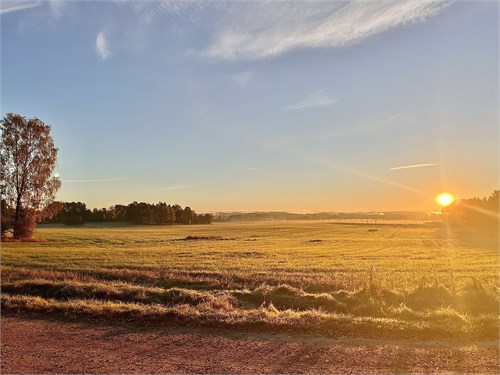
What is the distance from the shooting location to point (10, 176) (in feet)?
165

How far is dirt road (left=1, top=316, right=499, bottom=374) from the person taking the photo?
884 centimetres

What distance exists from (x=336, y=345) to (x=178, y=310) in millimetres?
5299

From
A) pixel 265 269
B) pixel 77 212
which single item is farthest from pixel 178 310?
pixel 77 212

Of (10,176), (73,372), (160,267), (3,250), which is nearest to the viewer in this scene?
(73,372)

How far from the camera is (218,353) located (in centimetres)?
984

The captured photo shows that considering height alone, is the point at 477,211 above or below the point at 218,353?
above

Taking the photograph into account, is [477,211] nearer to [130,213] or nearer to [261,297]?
[130,213]

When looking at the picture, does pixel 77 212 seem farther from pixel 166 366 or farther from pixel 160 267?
pixel 166 366

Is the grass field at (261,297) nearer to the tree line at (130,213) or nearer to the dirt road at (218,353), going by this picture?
the dirt road at (218,353)

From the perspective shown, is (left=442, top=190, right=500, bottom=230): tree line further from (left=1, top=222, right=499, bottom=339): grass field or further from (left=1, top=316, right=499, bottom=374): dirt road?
(left=1, top=316, right=499, bottom=374): dirt road

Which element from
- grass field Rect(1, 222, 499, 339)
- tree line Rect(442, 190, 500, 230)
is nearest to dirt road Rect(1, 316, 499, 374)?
grass field Rect(1, 222, 499, 339)

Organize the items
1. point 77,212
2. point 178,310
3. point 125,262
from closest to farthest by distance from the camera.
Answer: point 178,310 < point 125,262 < point 77,212

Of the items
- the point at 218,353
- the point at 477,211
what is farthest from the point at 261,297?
the point at 477,211

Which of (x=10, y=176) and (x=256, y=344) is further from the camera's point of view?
(x=10, y=176)
